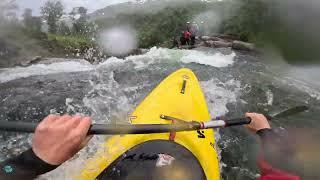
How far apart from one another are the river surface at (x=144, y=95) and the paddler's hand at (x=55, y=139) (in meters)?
1.35

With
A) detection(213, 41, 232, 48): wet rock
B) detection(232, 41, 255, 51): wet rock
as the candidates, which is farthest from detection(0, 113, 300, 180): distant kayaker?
detection(213, 41, 232, 48): wet rock

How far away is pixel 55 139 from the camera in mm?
985

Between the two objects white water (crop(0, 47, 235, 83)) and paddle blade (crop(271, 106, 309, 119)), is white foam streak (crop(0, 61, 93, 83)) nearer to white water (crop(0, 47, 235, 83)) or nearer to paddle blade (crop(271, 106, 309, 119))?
white water (crop(0, 47, 235, 83))

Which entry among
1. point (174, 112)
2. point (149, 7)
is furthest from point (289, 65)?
point (149, 7)

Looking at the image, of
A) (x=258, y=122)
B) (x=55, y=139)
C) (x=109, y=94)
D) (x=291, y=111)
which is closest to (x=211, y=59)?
(x=291, y=111)

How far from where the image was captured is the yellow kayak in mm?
2006

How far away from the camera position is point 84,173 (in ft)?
7.73

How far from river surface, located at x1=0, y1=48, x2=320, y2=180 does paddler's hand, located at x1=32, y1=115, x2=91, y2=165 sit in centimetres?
135

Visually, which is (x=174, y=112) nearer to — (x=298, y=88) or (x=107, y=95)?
(x=107, y=95)

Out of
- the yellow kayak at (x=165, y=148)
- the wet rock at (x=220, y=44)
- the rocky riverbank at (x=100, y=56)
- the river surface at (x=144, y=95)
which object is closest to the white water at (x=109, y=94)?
the river surface at (x=144, y=95)

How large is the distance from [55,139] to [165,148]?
53.2 inches

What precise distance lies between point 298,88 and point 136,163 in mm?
5924

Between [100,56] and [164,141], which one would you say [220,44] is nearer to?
[100,56]

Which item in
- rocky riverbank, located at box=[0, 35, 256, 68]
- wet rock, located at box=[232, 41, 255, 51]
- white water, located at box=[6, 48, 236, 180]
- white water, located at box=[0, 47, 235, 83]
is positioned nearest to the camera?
white water, located at box=[6, 48, 236, 180]
